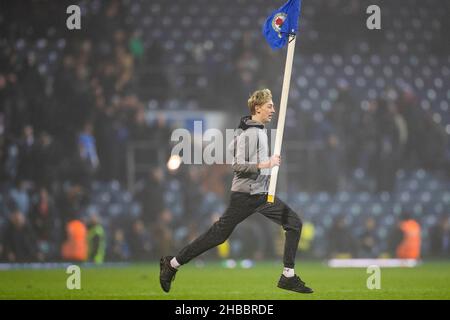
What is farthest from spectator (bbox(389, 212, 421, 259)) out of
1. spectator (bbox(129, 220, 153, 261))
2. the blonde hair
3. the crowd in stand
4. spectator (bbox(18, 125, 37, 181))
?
the blonde hair

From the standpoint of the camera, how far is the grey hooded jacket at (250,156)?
9.12 m

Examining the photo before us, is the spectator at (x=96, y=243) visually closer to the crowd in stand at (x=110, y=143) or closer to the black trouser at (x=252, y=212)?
the crowd in stand at (x=110, y=143)

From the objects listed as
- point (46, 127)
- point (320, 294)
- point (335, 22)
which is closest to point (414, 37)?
point (335, 22)

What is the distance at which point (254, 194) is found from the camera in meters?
9.24

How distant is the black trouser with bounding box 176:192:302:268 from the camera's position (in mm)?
9242

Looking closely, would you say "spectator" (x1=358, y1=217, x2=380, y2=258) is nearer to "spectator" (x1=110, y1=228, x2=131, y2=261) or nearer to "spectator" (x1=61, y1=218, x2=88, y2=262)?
"spectator" (x1=110, y1=228, x2=131, y2=261)

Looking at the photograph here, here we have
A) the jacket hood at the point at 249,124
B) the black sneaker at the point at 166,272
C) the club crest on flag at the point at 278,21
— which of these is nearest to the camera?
the jacket hood at the point at 249,124

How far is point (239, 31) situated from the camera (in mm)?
19609

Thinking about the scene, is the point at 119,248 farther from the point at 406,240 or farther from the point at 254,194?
the point at 254,194

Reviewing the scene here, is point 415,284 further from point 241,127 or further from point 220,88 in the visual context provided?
point 220,88

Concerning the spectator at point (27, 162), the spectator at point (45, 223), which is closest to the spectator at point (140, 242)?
the spectator at point (45, 223)

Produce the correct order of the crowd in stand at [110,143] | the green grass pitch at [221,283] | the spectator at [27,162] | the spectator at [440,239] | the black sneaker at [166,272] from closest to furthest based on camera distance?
the black sneaker at [166,272]
the green grass pitch at [221,283]
the crowd in stand at [110,143]
the spectator at [27,162]
the spectator at [440,239]

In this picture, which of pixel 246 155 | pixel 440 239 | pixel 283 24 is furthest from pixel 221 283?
pixel 440 239

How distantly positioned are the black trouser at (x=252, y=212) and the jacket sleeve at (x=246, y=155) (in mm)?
287
